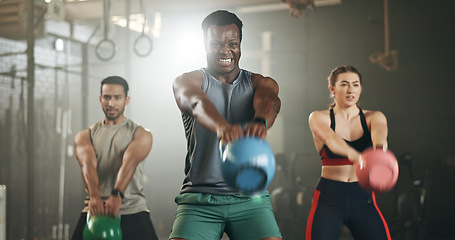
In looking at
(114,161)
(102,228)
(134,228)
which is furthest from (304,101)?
(102,228)

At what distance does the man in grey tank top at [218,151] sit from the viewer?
6.32 ft

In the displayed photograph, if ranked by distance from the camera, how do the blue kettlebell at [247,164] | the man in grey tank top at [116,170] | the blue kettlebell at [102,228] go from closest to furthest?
the blue kettlebell at [247,164]
the blue kettlebell at [102,228]
the man in grey tank top at [116,170]

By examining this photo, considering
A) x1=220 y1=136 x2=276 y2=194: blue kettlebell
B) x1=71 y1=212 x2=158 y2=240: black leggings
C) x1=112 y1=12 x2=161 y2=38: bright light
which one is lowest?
x1=71 y1=212 x2=158 y2=240: black leggings

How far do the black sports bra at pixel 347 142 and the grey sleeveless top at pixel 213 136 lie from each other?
111 centimetres

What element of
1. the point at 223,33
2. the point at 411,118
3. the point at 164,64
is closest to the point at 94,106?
the point at 164,64

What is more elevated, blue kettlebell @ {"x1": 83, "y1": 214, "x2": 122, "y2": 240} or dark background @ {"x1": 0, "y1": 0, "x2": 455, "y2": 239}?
dark background @ {"x1": 0, "y1": 0, "x2": 455, "y2": 239}

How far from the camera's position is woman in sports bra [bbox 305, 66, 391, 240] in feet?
9.14

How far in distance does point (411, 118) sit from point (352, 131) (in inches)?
120

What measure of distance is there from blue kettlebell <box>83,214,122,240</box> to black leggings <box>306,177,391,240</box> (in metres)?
1.15

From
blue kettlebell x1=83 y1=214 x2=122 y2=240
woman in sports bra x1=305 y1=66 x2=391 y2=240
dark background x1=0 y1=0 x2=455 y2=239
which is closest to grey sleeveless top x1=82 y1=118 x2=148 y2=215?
blue kettlebell x1=83 y1=214 x2=122 y2=240

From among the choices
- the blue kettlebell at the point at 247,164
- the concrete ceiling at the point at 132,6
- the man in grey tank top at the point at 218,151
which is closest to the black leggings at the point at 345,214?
the man in grey tank top at the point at 218,151

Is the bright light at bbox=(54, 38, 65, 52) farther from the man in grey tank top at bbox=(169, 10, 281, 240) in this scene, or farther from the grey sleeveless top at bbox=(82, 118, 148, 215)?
the man in grey tank top at bbox=(169, 10, 281, 240)

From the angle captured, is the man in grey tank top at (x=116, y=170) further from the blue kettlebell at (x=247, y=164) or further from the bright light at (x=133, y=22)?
the bright light at (x=133, y=22)

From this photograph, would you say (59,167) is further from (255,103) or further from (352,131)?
(255,103)
